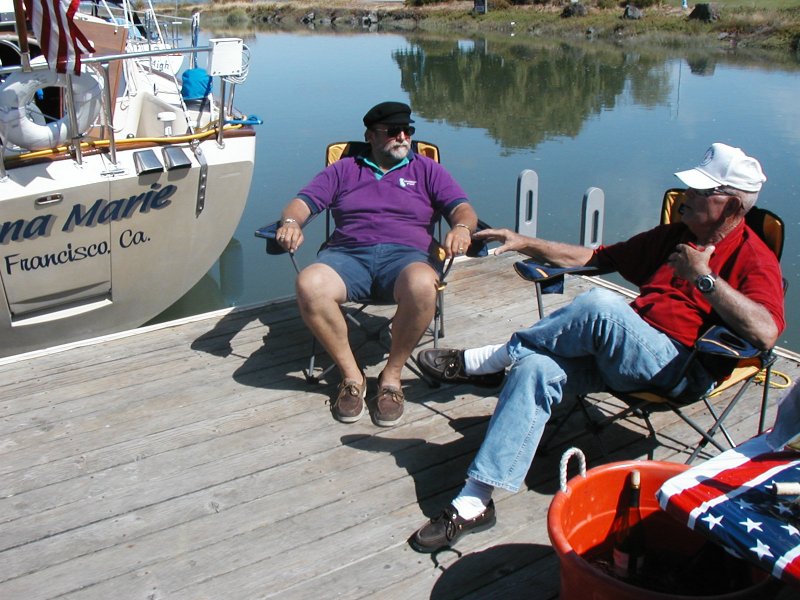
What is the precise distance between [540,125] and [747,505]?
1227 centimetres

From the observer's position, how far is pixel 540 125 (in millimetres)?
13406

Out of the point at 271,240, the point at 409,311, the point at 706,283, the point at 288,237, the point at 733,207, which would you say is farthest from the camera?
the point at 271,240

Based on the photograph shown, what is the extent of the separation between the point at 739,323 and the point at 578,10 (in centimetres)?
3273

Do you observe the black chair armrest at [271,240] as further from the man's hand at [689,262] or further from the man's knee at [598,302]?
the man's hand at [689,262]

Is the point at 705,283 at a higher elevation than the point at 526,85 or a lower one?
higher

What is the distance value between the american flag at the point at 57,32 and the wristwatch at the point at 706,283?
3035 millimetres

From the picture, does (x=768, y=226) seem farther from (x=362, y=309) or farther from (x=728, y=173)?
(x=362, y=309)

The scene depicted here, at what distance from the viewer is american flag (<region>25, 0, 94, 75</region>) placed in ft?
12.7

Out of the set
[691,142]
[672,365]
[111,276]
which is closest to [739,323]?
[672,365]

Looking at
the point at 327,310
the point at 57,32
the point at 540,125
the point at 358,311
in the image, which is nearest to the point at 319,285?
the point at 327,310

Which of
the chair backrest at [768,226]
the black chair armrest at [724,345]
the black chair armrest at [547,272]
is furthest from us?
the black chair armrest at [547,272]

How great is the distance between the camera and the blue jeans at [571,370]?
2352 millimetres

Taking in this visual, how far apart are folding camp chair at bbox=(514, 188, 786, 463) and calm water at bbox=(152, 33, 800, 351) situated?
2.97 m

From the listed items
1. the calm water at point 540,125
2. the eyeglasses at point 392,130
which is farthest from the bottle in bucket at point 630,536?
the calm water at point 540,125
